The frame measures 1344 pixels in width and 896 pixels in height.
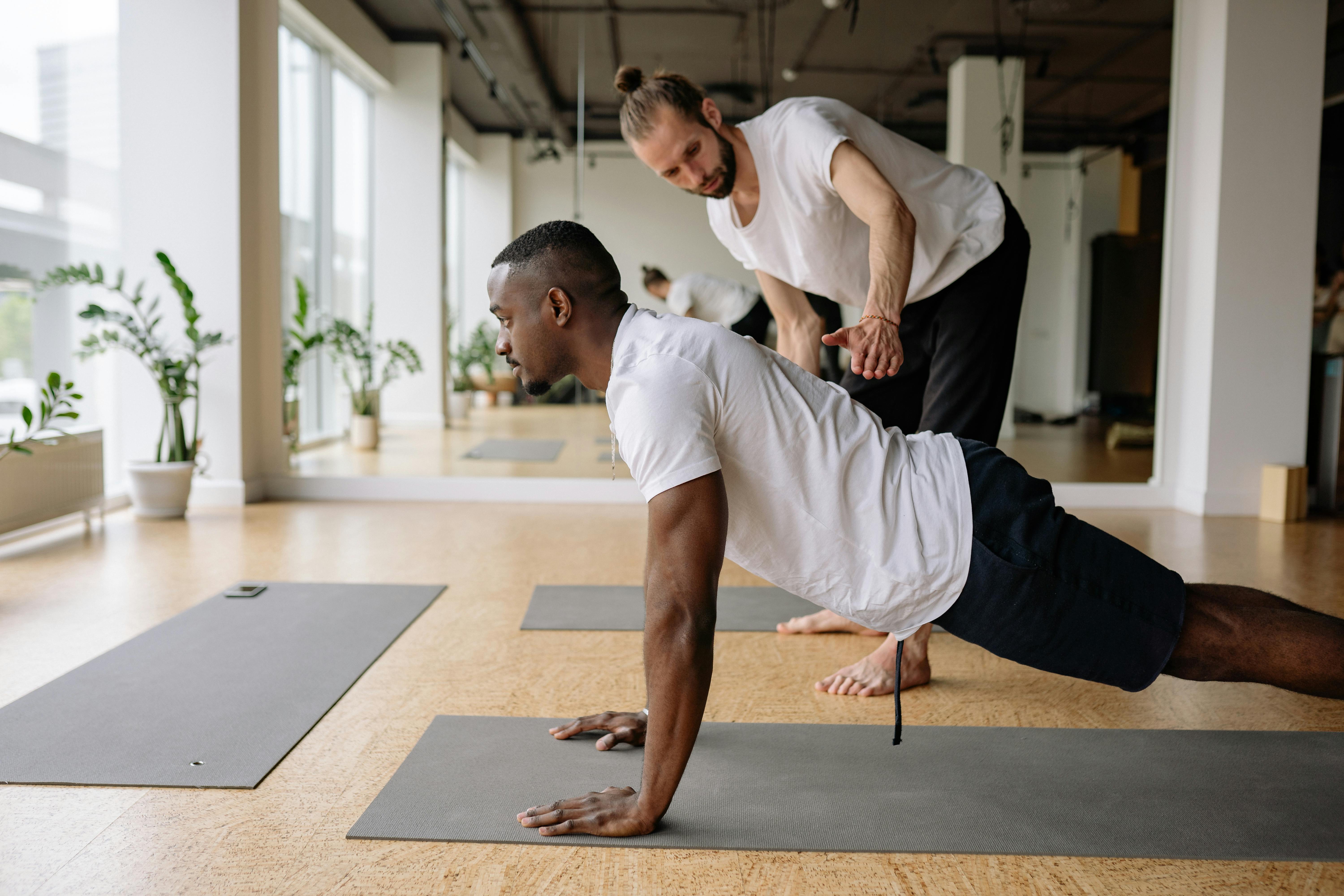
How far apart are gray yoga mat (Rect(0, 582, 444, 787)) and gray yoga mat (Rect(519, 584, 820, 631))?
35 cm

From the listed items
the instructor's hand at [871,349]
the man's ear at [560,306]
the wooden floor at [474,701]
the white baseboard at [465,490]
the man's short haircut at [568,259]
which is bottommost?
the wooden floor at [474,701]

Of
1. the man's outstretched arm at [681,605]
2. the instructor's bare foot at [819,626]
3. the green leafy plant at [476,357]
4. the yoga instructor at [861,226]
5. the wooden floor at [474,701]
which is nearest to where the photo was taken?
the man's outstretched arm at [681,605]

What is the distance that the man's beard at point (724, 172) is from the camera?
1.89 meters

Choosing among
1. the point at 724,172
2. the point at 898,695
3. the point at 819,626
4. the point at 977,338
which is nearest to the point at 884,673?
the point at 819,626

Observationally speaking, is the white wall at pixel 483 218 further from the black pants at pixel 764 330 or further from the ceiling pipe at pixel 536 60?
the black pants at pixel 764 330

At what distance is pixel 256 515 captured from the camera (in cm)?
412

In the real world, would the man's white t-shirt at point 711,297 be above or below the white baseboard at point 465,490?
above

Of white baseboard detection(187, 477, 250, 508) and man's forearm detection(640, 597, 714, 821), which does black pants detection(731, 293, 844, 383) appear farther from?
white baseboard detection(187, 477, 250, 508)

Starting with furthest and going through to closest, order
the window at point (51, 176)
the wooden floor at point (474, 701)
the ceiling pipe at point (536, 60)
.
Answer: the ceiling pipe at point (536, 60), the window at point (51, 176), the wooden floor at point (474, 701)

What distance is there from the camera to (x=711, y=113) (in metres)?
1.86

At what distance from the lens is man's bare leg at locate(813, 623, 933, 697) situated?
199cm

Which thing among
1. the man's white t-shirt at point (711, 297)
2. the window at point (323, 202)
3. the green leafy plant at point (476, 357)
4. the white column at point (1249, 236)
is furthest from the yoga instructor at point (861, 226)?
the window at point (323, 202)

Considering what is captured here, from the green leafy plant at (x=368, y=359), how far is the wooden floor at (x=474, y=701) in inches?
71.4

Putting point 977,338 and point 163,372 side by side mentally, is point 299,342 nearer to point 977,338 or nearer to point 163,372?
point 163,372
